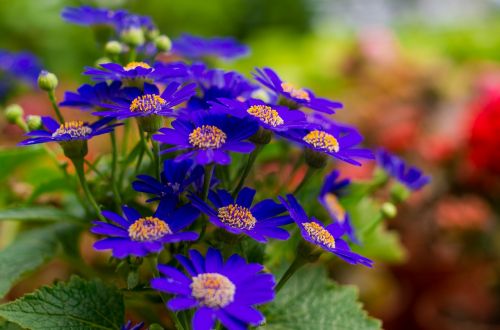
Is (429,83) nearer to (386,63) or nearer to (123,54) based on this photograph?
(386,63)

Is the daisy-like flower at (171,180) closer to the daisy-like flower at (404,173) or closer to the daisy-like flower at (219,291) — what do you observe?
the daisy-like flower at (219,291)

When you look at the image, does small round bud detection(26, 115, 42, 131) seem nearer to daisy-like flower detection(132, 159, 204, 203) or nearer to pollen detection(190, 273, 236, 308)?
daisy-like flower detection(132, 159, 204, 203)

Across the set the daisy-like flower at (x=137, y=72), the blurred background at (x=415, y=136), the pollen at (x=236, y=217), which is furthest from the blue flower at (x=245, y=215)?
the blurred background at (x=415, y=136)

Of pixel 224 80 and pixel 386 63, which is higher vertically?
pixel 224 80

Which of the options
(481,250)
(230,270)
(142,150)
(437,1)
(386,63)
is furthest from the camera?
(437,1)

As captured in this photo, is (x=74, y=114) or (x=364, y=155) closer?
(x=364, y=155)

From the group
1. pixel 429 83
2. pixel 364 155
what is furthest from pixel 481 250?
pixel 364 155

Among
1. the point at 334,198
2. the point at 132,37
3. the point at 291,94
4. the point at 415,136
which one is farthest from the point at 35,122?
the point at 415,136
